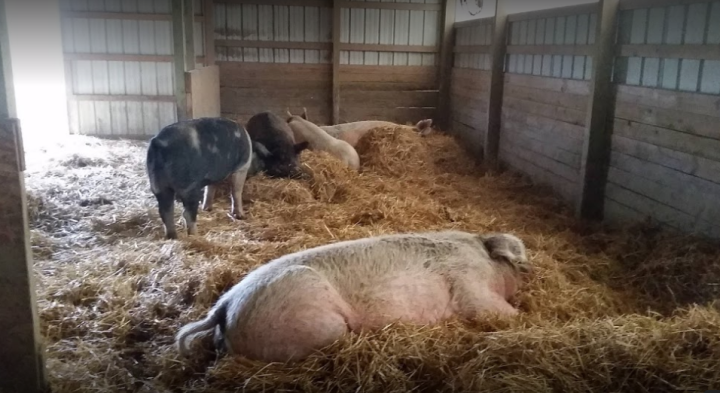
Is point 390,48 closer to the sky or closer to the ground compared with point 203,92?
closer to the sky

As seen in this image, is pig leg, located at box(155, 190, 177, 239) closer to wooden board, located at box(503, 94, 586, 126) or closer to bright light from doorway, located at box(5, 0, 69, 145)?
wooden board, located at box(503, 94, 586, 126)

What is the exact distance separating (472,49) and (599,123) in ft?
13.9

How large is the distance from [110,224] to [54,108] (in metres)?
7.17

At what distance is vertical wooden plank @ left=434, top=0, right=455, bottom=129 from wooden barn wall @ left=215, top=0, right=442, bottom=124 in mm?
215

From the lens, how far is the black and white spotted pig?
494 centimetres

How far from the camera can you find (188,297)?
388 centimetres

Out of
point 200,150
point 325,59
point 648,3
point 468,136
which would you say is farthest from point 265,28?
point 648,3

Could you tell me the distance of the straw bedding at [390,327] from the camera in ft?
9.07

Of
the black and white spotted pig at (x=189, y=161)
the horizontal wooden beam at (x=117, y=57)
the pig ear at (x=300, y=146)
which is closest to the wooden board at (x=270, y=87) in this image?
the horizontal wooden beam at (x=117, y=57)

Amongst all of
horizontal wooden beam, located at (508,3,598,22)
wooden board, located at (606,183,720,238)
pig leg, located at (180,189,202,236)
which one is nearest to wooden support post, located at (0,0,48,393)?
pig leg, located at (180,189,202,236)

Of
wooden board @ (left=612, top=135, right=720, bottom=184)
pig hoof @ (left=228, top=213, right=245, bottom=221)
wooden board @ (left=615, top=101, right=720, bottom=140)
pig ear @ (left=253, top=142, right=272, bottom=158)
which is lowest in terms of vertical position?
pig hoof @ (left=228, top=213, right=245, bottom=221)

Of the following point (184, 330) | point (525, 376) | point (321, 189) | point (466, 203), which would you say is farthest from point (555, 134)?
point (184, 330)

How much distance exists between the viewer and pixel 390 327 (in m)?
3.04

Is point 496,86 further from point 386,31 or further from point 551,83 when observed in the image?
point 386,31
